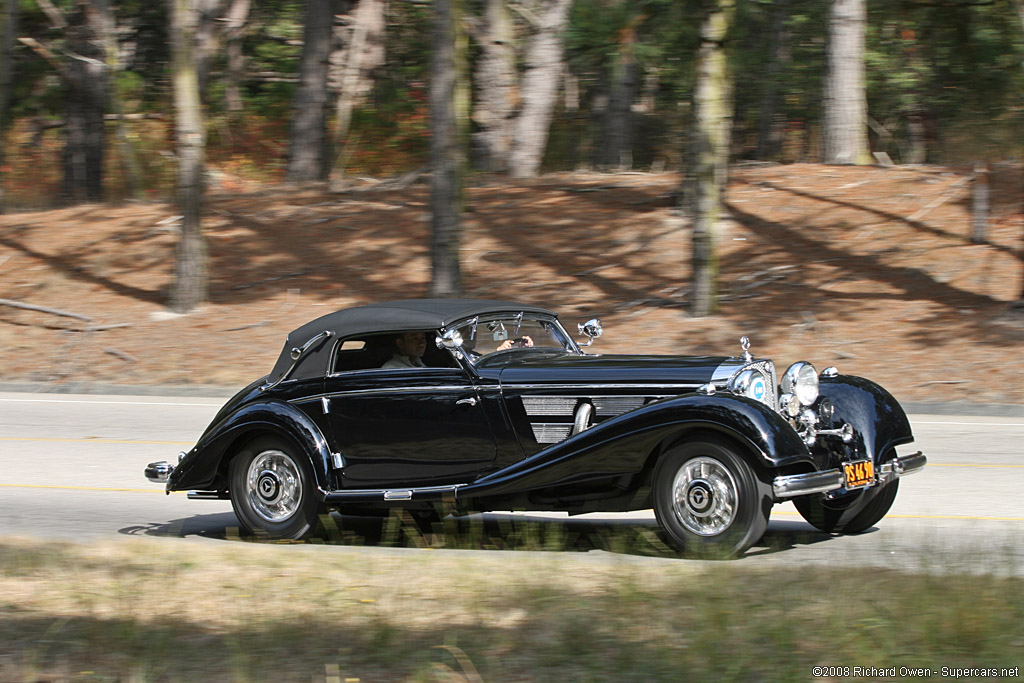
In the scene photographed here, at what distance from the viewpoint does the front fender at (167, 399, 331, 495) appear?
764 centimetres

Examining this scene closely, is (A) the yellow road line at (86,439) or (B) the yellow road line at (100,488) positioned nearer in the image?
(B) the yellow road line at (100,488)

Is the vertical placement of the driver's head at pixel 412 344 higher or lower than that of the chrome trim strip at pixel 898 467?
higher

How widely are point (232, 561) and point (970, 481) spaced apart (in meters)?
5.91

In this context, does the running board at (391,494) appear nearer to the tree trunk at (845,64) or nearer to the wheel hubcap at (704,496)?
the wheel hubcap at (704,496)

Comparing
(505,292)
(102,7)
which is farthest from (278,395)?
(102,7)

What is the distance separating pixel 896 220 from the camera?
20.2m

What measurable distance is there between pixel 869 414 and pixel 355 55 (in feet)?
103

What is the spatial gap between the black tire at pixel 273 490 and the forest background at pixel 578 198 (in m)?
8.88

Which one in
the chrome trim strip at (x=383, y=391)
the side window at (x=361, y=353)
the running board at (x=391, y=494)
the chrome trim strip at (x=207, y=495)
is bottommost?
the chrome trim strip at (x=207, y=495)

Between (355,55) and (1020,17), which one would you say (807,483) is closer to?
(1020,17)

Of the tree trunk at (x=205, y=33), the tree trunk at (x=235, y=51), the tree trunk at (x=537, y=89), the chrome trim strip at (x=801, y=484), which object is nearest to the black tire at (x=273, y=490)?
the chrome trim strip at (x=801, y=484)

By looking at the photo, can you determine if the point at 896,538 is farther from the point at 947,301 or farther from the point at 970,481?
the point at 947,301

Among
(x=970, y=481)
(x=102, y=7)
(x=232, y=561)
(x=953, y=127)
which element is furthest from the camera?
(x=953, y=127)

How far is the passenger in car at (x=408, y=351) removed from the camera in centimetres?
762
